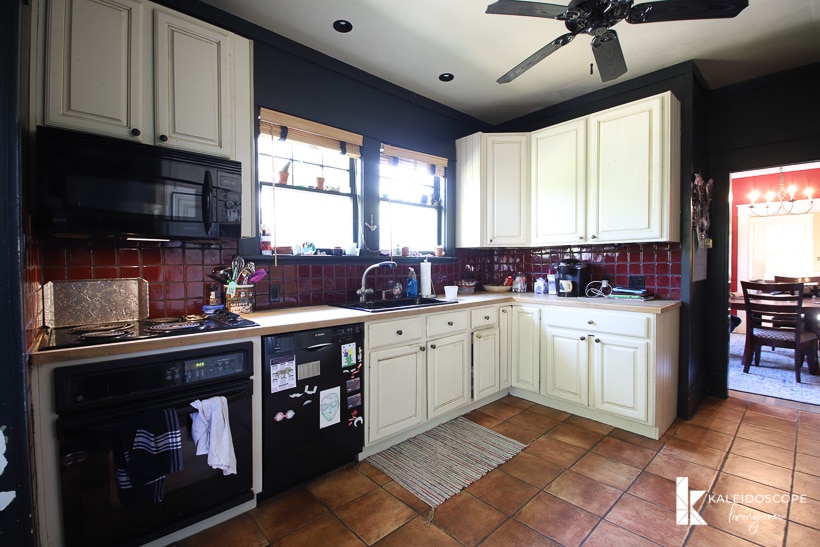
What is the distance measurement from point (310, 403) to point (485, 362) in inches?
59.2

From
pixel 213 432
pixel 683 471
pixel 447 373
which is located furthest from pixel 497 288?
pixel 213 432

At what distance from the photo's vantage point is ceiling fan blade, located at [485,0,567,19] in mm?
1594

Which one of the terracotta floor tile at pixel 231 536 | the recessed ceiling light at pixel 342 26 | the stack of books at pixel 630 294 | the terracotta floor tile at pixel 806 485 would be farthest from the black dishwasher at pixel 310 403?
the terracotta floor tile at pixel 806 485

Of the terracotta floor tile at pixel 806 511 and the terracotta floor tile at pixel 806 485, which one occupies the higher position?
the terracotta floor tile at pixel 806 485

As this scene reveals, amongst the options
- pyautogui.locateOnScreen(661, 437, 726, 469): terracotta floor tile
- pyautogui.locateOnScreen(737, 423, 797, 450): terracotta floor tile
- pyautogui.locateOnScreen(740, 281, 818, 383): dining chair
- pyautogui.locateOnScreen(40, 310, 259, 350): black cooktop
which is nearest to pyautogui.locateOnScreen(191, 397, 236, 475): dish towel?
pyautogui.locateOnScreen(40, 310, 259, 350): black cooktop

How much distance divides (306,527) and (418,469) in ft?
2.28

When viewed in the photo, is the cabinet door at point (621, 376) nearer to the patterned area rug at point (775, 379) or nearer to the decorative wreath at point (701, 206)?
the decorative wreath at point (701, 206)

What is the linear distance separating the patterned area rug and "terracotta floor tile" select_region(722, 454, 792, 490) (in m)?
1.50

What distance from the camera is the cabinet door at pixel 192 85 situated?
177 cm

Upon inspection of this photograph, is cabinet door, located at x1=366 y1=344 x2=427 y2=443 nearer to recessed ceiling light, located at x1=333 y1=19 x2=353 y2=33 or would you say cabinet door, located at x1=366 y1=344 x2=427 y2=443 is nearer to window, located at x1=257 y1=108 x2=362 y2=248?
window, located at x1=257 y1=108 x2=362 y2=248

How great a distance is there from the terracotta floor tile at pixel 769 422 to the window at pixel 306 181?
3265 millimetres

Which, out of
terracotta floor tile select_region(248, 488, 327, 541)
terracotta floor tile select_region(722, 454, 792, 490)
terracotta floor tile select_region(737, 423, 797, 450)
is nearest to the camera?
terracotta floor tile select_region(248, 488, 327, 541)

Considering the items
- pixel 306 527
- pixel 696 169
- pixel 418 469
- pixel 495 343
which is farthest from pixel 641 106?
pixel 306 527

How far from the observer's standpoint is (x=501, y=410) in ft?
9.78
